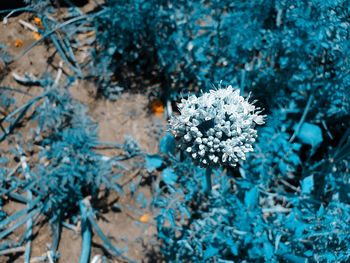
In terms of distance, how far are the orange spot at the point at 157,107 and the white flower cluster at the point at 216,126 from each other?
1.42 meters

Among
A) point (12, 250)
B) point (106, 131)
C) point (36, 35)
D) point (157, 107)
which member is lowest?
point (12, 250)

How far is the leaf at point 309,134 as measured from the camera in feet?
8.71

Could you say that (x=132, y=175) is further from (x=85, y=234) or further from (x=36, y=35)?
(x=36, y=35)

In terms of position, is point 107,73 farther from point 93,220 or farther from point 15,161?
point 93,220

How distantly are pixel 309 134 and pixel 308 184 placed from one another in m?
0.43

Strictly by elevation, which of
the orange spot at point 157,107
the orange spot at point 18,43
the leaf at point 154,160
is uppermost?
the orange spot at point 18,43

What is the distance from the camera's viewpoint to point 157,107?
3.06 m

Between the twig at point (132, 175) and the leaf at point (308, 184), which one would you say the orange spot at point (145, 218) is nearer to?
the twig at point (132, 175)

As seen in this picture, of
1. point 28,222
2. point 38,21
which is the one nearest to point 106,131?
point 28,222

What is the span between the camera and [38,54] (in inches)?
122

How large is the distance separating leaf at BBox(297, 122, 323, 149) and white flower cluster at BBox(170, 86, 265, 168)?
3.98 ft

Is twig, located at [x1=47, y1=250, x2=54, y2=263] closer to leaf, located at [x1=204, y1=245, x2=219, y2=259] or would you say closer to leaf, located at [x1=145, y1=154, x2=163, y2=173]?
leaf, located at [x1=145, y1=154, x2=163, y2=173]

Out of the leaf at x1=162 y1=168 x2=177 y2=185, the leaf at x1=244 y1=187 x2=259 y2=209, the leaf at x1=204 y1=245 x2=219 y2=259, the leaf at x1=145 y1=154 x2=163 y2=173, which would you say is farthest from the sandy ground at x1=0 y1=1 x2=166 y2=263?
the leaf at x1=244 y1=187 x2=259 y2=209

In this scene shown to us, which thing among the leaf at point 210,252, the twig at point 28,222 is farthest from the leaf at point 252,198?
the twig at point 28,222
